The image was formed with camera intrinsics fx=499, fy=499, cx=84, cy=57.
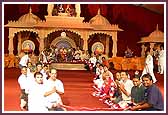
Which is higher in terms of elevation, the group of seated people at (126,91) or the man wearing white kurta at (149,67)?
the man wearing white kurta at (149,67)

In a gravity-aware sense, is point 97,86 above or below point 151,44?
below

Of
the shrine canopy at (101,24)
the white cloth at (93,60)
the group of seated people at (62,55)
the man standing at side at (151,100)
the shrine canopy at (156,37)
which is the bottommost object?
the man standing at side at (151,100)

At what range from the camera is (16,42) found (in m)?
4.95

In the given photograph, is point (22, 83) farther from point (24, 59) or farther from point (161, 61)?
point (161, 61)

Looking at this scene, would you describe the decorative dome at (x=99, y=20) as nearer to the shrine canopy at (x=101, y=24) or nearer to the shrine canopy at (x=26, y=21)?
the shrine canopy at (x=101, y=24)

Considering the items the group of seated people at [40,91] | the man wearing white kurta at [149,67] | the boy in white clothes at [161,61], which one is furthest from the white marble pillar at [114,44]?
the group of seated people at [40,91]

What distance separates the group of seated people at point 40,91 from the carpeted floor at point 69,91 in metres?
0.05

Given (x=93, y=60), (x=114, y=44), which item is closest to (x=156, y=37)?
(x=114, y=44)

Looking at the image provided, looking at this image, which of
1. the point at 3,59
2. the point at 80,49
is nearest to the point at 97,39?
the point at 80,49

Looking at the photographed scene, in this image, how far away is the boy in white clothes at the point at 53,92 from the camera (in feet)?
15.9

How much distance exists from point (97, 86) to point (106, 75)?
15 centimetres

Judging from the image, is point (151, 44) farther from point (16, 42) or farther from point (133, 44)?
point (16, 42)

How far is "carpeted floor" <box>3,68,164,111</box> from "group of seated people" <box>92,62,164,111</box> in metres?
0.07

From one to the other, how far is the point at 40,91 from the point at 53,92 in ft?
0.41
